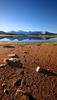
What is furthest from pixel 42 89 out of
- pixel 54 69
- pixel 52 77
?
pixel 54 69

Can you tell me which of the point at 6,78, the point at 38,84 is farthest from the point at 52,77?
the point at 6,78

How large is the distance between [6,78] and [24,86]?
5.88ft

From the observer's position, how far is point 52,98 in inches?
348

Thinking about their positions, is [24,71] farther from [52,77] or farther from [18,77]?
[52,77]

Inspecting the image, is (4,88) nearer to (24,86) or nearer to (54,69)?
(24,86)

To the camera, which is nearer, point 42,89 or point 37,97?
point 37,97

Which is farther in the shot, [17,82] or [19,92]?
[17,82]

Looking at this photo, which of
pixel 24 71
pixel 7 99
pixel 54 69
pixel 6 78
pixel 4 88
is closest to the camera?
pixel 7 99

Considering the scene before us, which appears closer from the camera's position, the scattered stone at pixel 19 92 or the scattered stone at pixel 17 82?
the scattered stone at pixel 19 92

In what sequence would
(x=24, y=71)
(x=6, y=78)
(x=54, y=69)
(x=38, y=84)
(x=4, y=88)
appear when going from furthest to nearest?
(x=54, y=69), (x=24, y=71), (x=6, y=78), (x=38, y=84), (x=4, y=88)

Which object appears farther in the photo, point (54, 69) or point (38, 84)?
point (54, 69)

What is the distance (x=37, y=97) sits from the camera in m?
8.95

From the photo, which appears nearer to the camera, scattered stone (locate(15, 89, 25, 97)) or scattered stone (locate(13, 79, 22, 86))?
scattered stone (locate(15, 89, 25, 97))

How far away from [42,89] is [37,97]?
39.9 inches
